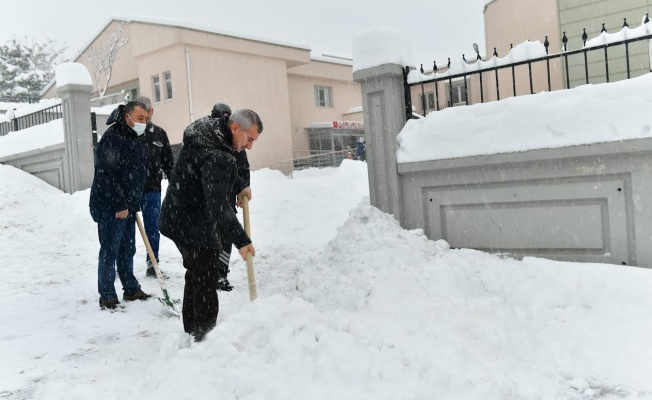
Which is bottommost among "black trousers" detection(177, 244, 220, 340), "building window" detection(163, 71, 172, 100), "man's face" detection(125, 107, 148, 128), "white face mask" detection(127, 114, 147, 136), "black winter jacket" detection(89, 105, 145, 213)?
"black trousers" detection(177, 244, 220, 340)

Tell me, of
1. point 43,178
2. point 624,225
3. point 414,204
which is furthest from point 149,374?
point 43,178

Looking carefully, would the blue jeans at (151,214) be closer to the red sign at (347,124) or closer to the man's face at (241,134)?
the man's face at (241,134)

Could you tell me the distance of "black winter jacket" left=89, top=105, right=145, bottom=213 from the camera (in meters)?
4.78

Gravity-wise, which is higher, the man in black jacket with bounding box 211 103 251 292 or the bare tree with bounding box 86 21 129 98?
the bare tree with bounding box 86 21 129 98

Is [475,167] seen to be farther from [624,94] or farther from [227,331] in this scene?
[227,331]

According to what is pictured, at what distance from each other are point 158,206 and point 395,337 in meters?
3.38

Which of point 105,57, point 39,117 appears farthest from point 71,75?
point 105,57

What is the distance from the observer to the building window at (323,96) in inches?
1033

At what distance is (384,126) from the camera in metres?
5.78

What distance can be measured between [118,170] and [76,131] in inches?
257

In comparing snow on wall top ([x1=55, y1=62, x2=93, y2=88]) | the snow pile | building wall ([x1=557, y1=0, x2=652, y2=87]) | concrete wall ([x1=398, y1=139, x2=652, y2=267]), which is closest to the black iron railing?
snow on wall top ([x1=55, y1=62, x2=93, y2=88])

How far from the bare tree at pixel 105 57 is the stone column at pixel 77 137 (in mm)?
14020

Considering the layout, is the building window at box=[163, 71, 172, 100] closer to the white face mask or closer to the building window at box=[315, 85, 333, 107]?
the building window at box=[315, 85, 333, 107]

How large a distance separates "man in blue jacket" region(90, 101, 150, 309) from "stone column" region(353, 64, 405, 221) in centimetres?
240
